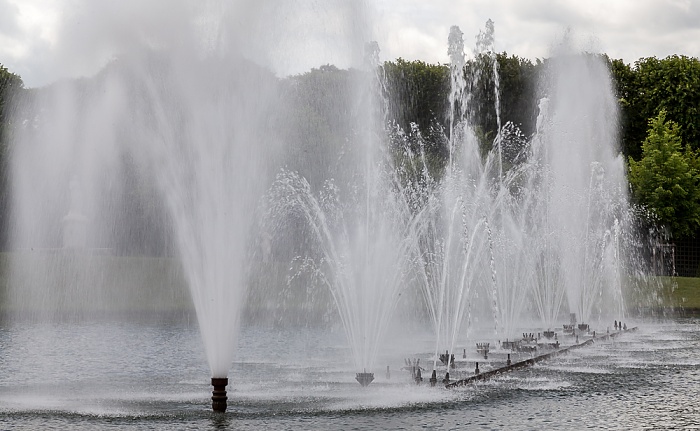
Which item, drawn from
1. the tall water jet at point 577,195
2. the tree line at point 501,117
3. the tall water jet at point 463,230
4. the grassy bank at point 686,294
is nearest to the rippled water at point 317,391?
the tall water jet at point 463,230

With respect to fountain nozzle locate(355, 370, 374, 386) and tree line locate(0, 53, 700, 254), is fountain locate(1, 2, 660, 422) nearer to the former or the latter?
fountain nozzle locate(355, 370, 374, 386)

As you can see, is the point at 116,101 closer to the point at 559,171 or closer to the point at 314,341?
the point at 314,341

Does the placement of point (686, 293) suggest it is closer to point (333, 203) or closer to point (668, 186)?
point (668, 186)

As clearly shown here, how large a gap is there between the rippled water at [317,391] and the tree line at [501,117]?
27881 millimetres

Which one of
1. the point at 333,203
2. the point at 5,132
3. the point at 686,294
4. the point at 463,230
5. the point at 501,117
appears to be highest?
the point at 501,117

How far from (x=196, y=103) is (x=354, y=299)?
6.37m

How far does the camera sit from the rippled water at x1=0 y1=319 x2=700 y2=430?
15.6 meters

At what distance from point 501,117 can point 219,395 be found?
54794mm

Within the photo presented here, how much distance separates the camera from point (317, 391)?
730 inches

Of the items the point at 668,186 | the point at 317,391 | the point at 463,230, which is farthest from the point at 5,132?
the point at 317,391

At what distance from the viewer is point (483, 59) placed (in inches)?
2608

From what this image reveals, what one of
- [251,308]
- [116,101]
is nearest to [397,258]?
[116,101]

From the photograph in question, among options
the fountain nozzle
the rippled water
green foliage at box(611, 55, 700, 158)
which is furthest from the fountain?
green foliage at box(611, 55, 700, 158)

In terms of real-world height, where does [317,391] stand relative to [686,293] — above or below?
below
